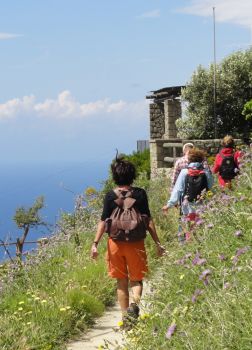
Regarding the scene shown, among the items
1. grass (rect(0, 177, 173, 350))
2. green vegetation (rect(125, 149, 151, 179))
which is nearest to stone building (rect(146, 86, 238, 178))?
green vegetation (rect(125, 149, 151, 179))

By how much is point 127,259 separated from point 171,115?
78.3 feet

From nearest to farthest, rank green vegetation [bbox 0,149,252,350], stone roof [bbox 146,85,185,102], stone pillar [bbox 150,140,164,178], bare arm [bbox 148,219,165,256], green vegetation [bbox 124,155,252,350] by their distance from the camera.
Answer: green vegetation [bbox 124,155,252,350] < green vegetation [bbox 0,149,252,350] < bare arm [bbox 148,219,165,256] < stone pillar [bbox 150,140,164,178] < stone roof [bbox 146,85,185,102]

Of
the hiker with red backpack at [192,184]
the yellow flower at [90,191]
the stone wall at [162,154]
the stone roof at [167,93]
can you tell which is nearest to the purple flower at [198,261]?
the hiker with red backpack at [192,184]

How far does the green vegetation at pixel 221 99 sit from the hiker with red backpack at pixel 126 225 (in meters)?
21.0

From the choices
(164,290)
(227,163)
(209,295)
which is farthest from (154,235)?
(227,163)

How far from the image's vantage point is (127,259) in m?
6.74

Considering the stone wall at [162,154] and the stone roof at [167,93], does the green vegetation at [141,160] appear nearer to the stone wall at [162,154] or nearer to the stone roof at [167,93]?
the stone wall at [162,154]

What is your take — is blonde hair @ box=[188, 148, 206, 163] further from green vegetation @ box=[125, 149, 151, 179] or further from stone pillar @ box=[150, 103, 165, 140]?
stone pillar @ box=[150, 103, 165, 140]

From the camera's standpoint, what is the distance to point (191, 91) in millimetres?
28531

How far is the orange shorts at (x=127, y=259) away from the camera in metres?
6.69

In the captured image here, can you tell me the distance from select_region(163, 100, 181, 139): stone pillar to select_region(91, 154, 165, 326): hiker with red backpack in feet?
77.3

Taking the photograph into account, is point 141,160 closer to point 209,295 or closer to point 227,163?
point 227,163

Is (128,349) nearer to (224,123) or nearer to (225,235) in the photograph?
(225,235)

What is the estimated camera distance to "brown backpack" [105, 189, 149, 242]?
660 cm
